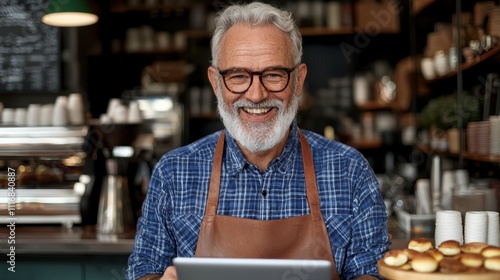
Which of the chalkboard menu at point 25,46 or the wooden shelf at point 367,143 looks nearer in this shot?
the chalkboard menu at point 25,46

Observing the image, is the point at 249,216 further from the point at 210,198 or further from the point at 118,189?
the point at 118,189

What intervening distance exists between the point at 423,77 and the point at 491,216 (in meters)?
2.63

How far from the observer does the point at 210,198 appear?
6.31 feet

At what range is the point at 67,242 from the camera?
2.90 meters

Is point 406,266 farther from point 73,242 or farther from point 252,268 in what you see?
point 73,242

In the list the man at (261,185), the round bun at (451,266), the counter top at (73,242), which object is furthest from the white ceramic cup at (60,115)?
the round bun at (451,266)

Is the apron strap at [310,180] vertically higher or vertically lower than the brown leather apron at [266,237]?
higher

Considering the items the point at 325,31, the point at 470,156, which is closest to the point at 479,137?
the point at 470,156

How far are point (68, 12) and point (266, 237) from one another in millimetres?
2455

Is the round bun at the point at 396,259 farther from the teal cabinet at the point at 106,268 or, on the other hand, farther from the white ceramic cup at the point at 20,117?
the white ceramic cup at the point at 20,117

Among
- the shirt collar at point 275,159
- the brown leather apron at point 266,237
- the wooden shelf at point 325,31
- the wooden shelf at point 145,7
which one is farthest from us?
the wooden shelf at point 145,7

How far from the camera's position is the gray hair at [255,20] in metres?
1.89

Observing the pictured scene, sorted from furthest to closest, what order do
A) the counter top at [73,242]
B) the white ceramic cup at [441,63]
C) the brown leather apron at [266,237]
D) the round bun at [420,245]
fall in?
the white ceramic cup at [441,63], the counter top at [73,242], the brown leather apron at [266,237], the round bun at [420,245]

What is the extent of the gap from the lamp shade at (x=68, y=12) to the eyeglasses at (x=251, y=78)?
214 cm
